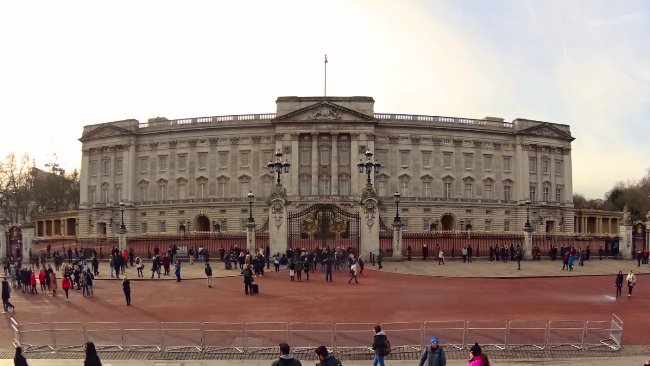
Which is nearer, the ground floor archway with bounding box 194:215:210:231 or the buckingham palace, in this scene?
the buckingham palace

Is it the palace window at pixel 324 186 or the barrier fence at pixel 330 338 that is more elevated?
the palace window at pixel 324 186

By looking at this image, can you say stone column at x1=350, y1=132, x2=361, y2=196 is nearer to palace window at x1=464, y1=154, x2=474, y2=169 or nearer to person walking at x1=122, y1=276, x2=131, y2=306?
palace window at x1=464, y1=154, x2=474, y2=169

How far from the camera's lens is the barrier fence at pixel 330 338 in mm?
13180

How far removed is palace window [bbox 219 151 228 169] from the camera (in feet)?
219

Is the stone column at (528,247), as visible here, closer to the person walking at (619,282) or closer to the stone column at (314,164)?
the person walking at (619,282)

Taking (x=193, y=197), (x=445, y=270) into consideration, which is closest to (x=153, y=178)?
(x=193, y=197)

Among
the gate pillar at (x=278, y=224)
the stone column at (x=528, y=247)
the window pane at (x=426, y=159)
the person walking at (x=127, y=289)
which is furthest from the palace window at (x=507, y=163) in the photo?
the person walking at (x=127, y=289)

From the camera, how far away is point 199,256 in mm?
35500

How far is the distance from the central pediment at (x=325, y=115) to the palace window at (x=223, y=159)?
912 centimetres

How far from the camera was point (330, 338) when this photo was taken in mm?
13562

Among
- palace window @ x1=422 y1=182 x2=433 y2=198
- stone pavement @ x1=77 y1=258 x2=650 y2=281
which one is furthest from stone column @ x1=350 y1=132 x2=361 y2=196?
stone pavement @ x1=77 y1=258 x2=650 y2=281

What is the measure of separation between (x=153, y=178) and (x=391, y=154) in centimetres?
3426

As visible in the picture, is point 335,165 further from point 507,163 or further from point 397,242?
point 397,242

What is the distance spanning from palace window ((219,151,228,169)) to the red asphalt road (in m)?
40.6
